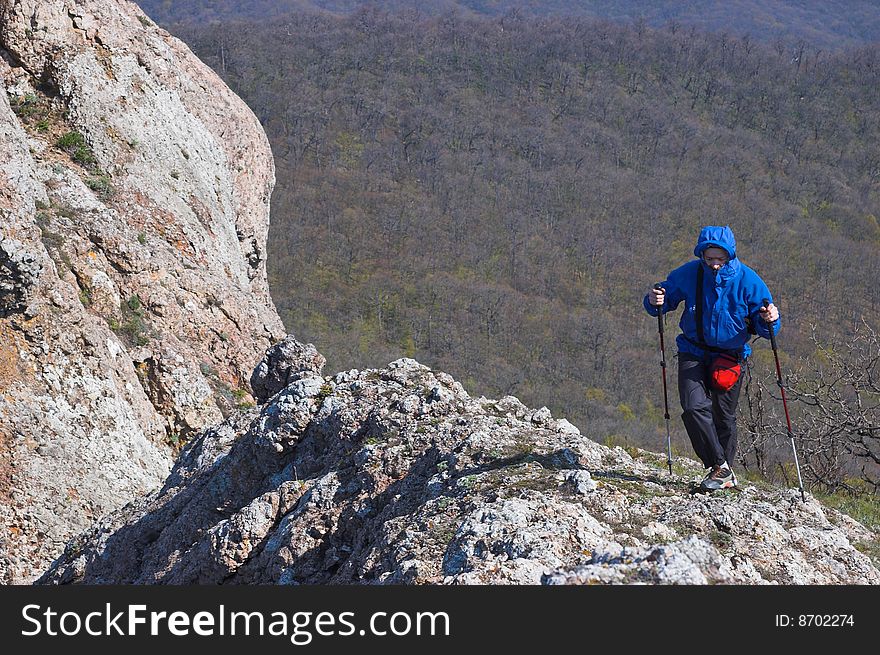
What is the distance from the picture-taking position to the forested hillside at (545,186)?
9006cm

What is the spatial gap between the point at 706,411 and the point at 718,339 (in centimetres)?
56

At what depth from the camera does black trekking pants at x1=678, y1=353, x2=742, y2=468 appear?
6.62 metres

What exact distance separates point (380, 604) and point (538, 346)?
87554 mm

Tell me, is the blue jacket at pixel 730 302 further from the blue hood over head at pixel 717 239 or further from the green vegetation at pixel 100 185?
the green vegetation at pixel 100 185

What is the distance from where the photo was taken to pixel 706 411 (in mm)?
6715

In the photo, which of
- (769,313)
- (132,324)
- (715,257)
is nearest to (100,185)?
(132,324)

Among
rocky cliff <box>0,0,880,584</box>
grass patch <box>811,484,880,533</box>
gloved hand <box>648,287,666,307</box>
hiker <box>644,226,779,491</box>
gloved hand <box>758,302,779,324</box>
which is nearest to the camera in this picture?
rocky cliff <box>0,0,880,584</box>

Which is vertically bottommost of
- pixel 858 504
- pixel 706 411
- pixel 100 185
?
pixel 706 411

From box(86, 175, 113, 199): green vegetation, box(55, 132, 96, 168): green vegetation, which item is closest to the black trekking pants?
box(86, 175, 113, 199): green vegetation

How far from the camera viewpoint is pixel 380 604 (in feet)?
15.2

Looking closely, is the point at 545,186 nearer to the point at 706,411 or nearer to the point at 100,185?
the point at 100,185

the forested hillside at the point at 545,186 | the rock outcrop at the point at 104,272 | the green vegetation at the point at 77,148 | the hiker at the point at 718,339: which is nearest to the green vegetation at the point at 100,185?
the rock outcrop at the point at 104,272

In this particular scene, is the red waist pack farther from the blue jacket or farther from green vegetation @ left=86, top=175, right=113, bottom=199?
green vegetation @ left=86, top=175, right=113, bottom=199

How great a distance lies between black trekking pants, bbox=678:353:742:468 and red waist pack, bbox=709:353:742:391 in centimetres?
5
